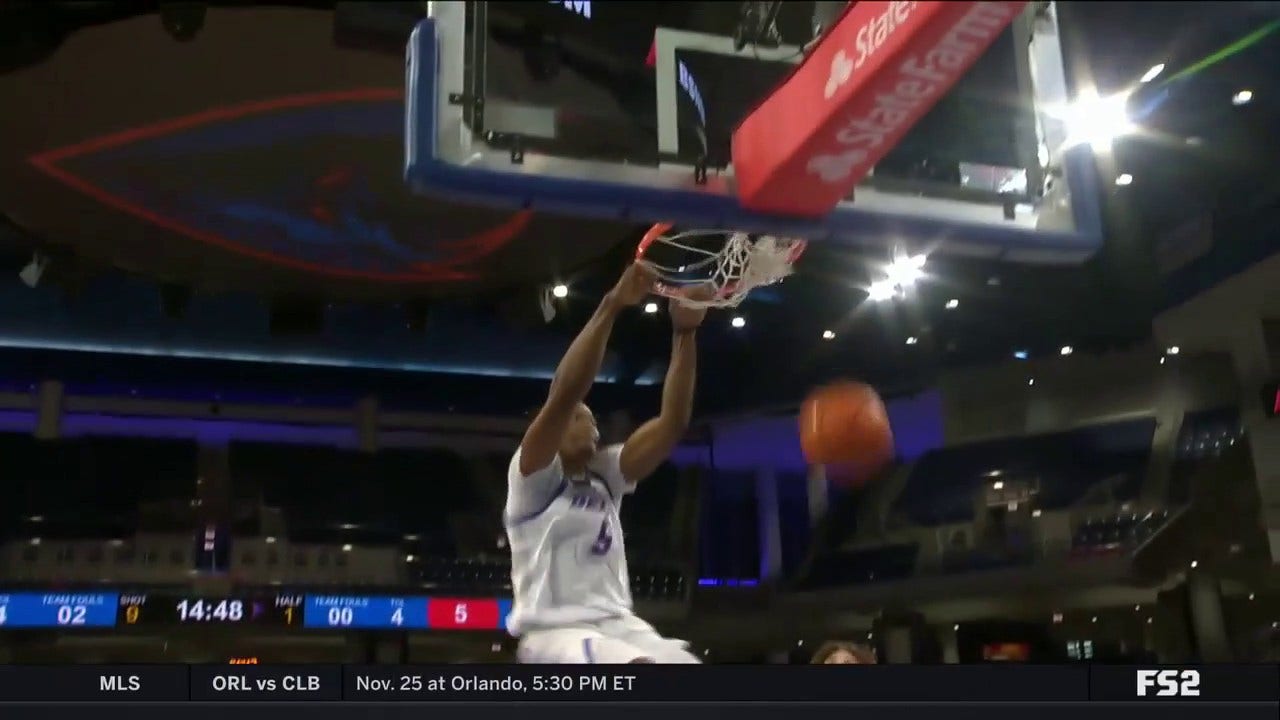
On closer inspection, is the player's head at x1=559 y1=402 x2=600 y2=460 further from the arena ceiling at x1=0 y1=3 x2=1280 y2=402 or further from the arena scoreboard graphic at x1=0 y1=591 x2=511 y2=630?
the arena scoreboard graphic at x1=0 y1=591 x2=511 y2=630

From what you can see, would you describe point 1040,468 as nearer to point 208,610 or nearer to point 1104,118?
point 1104,118

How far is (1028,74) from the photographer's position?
2.38 m

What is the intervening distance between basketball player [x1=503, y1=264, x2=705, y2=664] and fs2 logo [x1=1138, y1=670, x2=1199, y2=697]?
3.54 feet

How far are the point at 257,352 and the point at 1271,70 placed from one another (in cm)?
496

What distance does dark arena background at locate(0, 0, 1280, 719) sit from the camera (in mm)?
4039

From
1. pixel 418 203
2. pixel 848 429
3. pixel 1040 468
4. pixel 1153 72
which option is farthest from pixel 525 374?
pixel 1153 72

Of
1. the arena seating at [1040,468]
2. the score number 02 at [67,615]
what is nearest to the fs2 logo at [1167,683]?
the arena seating at [1040,468]

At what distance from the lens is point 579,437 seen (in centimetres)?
255

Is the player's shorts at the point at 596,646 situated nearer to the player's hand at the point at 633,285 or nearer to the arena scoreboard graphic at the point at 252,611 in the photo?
the player's hand at the point at 633,285

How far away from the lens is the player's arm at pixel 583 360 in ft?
7.53

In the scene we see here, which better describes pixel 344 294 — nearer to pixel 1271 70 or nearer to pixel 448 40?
pixel 448 40

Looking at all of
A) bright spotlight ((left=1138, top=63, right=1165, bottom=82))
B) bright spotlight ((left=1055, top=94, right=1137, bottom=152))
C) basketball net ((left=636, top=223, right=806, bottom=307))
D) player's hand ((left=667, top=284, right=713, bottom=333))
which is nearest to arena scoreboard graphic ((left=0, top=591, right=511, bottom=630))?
player's hand ((left=667, top=284, right=713, bottom=333))

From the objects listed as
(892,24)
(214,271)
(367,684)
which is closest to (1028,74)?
(892,24)

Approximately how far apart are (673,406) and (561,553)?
511 millimetres
